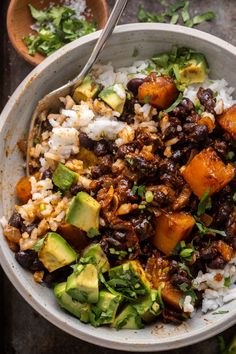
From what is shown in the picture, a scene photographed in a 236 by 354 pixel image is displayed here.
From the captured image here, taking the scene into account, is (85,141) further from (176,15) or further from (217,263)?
(176,15)

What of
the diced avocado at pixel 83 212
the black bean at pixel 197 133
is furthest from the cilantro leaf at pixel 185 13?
the diced avocado at pixel 83 212

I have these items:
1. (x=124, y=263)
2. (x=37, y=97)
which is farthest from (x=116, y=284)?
(x=37, y=97)

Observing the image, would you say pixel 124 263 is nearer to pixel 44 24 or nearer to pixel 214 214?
pixel 214 214

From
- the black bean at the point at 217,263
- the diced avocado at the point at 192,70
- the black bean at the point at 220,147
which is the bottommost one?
the black bean at the point at 217,263

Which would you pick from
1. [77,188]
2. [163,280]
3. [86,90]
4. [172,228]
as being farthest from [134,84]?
[163,280]

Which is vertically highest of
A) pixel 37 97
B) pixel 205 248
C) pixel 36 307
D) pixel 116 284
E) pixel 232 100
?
pixel 232 100

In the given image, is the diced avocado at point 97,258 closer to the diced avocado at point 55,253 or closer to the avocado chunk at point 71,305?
the diced avocado at point 55,253
